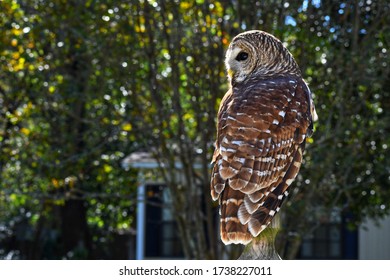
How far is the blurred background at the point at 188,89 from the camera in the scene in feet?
36.9

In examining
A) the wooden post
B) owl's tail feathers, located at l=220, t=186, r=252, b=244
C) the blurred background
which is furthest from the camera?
the blurred background

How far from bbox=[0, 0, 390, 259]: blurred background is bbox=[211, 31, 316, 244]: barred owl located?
5.48 m

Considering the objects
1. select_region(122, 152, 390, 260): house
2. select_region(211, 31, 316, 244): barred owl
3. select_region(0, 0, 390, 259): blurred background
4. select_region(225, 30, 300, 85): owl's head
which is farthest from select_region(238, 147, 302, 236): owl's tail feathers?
select_region(122, 152, 390, 260): house

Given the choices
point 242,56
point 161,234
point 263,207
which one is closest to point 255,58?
point 242,56

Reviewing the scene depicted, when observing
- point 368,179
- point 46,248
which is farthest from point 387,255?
point 46,248

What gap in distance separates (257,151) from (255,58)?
697 millimetres

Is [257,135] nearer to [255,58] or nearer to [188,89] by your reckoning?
[255,58]

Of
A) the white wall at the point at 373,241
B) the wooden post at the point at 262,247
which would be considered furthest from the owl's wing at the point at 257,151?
the white wall at the point at 373,241

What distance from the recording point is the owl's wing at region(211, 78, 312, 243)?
4582 millimetres

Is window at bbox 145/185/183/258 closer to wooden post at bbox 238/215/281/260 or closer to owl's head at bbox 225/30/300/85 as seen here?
owl's head at bbox 225/30/300/85

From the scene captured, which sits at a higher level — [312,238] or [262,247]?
[312,238]

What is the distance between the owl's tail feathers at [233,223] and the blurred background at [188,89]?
243 inches

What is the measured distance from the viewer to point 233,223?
4.57 m

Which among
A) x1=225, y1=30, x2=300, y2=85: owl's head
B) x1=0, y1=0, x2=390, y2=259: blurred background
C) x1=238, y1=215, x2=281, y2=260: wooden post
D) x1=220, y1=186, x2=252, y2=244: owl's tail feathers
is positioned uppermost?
x1=0, y1=0, x2=390, y2=259: blurred background
